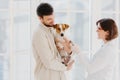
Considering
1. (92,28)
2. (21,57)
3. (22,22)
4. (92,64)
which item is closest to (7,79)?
(21,57)

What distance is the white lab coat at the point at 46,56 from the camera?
2.44 m

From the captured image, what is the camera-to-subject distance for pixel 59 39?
256cm

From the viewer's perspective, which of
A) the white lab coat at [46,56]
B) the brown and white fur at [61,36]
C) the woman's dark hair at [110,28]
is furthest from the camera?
the woman's dark hair at [110,28]

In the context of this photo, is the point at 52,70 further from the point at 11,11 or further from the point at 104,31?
the point at 11,11

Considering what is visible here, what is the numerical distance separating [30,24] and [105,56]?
1.29 meters

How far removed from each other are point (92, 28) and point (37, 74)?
1329 mm

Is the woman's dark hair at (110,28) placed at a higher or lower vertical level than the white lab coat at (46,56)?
higher

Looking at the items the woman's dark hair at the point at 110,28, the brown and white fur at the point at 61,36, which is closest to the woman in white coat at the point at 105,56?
the woman's dark hair at the point at 110,28

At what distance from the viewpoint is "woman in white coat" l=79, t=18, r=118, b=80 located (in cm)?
265

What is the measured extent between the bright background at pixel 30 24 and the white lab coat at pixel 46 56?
45.4 inches

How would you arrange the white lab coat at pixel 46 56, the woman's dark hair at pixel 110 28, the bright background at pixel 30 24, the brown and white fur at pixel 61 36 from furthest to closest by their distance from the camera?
the bright background at pixel 30 24, the woman's dark hair at pixel 110 28, the brown and white fur at pixel 61 36, the white lab coat at pixel 46 56

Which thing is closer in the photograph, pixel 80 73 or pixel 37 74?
pixel 37 74

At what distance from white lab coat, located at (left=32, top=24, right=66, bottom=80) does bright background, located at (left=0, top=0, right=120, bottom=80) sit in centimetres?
115

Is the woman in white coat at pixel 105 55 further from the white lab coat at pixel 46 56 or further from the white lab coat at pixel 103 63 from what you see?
the white lab coat at pixel 46 56
